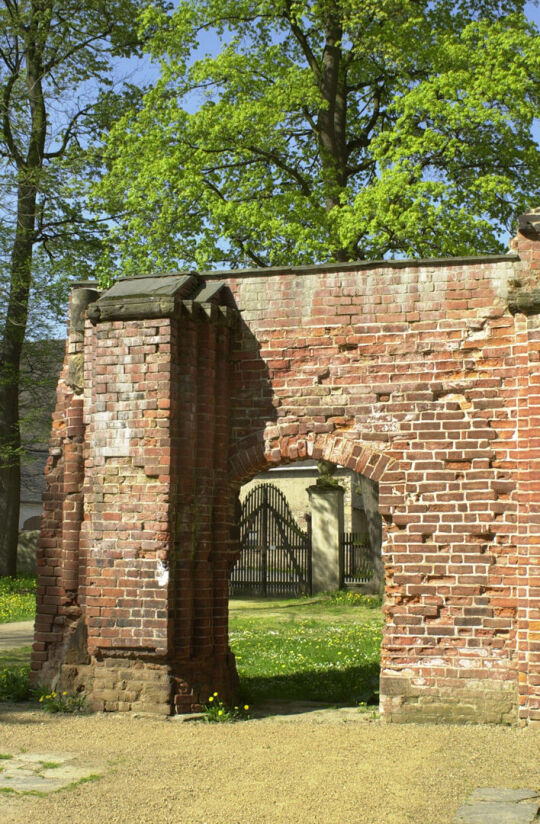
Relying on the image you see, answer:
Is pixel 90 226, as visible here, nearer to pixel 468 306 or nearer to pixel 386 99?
pixel 386 99

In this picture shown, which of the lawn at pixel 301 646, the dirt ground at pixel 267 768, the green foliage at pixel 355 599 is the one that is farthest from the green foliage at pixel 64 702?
the green foliage at pixel 355 599

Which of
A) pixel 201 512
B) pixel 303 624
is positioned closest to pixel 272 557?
pixel 303 624

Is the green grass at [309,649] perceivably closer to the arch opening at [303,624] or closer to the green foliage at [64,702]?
the arch opening at [303,624]

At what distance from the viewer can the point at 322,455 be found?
7.97m

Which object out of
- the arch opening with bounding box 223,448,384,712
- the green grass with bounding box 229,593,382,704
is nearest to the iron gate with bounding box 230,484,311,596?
the arch opening with bounding box 223,448,384,712

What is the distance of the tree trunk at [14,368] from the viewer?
21.4m

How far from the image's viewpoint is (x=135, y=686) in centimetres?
766

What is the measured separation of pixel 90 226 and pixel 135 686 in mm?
16296

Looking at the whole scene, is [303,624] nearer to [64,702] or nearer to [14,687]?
[14,687]

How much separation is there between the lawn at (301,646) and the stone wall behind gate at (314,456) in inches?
45.9

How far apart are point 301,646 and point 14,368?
12.2m

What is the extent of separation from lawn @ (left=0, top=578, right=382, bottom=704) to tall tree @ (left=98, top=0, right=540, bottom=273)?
6.47 metres

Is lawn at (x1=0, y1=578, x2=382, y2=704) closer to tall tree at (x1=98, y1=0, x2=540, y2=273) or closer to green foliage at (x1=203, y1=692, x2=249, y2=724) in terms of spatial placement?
green foliage at (x1=203, y1=692, x2=249, y2=724)

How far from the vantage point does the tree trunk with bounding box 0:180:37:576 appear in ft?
70.1
